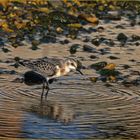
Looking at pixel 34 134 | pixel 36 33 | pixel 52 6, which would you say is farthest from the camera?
pixel 52 6

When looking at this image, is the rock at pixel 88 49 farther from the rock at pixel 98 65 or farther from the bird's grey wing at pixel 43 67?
the bird's grey wing at pixel 43 67

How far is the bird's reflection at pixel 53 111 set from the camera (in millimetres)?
16609

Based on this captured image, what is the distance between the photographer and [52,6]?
108ft

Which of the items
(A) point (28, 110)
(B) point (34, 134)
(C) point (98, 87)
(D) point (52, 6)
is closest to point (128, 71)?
(C) point (98, 87)

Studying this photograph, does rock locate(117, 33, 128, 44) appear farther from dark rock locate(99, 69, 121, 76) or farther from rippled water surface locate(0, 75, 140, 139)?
rippled water surface locate(0, 75, 140, 139)

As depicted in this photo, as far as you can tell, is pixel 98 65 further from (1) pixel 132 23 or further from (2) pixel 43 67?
(1) pixel 132 23

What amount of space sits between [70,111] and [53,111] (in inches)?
18.6

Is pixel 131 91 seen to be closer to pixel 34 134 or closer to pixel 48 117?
pixel 48 117

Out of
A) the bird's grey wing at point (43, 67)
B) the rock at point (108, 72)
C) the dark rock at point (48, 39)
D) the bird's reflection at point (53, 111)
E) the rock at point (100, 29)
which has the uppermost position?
the bird's grey wing at point (43, 67)

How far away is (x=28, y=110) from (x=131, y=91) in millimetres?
3770

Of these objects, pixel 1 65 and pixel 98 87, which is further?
pixel 1 65

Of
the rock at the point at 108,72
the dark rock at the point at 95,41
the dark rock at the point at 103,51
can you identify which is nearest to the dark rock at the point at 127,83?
the rock at the point at 108,72

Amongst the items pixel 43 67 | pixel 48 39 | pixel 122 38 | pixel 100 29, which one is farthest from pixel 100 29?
pixel 43 67

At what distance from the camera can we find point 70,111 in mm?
17078
